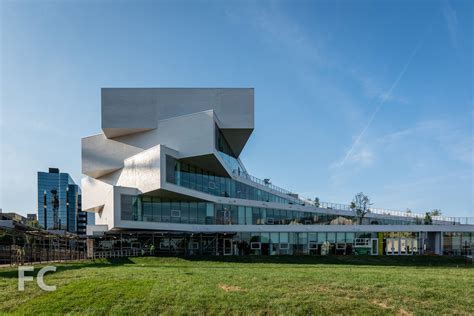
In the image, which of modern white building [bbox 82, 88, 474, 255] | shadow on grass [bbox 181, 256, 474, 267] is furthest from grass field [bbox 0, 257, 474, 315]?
modern white building [bbox 82, 88, 474, 255]

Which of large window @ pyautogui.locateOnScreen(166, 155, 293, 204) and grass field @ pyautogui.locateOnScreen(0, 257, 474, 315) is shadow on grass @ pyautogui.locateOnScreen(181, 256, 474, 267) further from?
grass field @ pyautogui.locateOnScreen(0, 257, 474, 315)

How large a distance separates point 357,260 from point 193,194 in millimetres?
15077

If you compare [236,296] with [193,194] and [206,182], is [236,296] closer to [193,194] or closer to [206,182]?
[193,194]

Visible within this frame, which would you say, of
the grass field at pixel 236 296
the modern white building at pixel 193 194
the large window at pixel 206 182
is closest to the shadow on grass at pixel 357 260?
the modern white building at pixel 193 194

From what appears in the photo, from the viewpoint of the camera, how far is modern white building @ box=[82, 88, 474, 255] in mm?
32469

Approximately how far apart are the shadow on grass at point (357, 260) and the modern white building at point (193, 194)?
341 centimetres

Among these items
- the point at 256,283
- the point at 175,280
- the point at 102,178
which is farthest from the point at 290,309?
the point at 102,178

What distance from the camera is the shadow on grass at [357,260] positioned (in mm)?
29191

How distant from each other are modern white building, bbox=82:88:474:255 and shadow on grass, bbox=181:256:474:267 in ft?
11.2

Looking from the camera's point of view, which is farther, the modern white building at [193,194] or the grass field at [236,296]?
the modern white building at [193,194]

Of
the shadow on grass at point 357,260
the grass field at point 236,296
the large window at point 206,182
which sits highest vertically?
the large window at point 206,182

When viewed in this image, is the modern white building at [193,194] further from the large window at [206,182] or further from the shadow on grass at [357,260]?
the shadow on grass at [357,260]

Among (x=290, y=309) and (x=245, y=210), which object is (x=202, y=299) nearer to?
(x=290, y=309)

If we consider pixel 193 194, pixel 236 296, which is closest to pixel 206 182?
pixel 193 194
